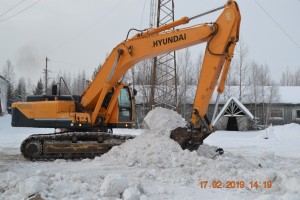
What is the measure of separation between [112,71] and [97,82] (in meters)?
0.65

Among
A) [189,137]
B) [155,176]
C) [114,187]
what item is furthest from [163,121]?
[114,187]

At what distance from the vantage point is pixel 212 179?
257 inches

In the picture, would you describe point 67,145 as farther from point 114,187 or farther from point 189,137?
point 114,187

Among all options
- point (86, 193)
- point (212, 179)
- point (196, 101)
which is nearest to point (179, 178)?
point (212, 179)

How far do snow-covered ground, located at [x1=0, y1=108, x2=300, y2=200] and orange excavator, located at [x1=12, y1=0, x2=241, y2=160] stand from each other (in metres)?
0.70

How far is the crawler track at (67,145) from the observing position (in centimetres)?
998

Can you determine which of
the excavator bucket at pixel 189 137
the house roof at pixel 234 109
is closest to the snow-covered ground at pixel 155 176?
the excavator bucket at pixel 189 137

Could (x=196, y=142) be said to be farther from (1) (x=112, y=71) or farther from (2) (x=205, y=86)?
(1) (x=112, y=71)

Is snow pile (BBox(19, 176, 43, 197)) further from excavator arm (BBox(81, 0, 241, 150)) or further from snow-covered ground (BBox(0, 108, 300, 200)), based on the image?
excavator arm (BBox(81, 0, 241, 150))

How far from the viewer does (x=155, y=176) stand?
266 inches

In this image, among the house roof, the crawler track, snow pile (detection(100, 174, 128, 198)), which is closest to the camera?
snow pile (detection(100, 174, 128, 198))

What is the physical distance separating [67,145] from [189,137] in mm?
3646

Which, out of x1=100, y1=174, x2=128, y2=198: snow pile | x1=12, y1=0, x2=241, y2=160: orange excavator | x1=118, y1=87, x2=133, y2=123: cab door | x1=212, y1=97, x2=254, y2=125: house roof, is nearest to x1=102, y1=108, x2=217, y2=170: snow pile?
x1=12, y1=0, x2=241, y2=160: orange excavator

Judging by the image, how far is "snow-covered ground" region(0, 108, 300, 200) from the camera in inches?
212
